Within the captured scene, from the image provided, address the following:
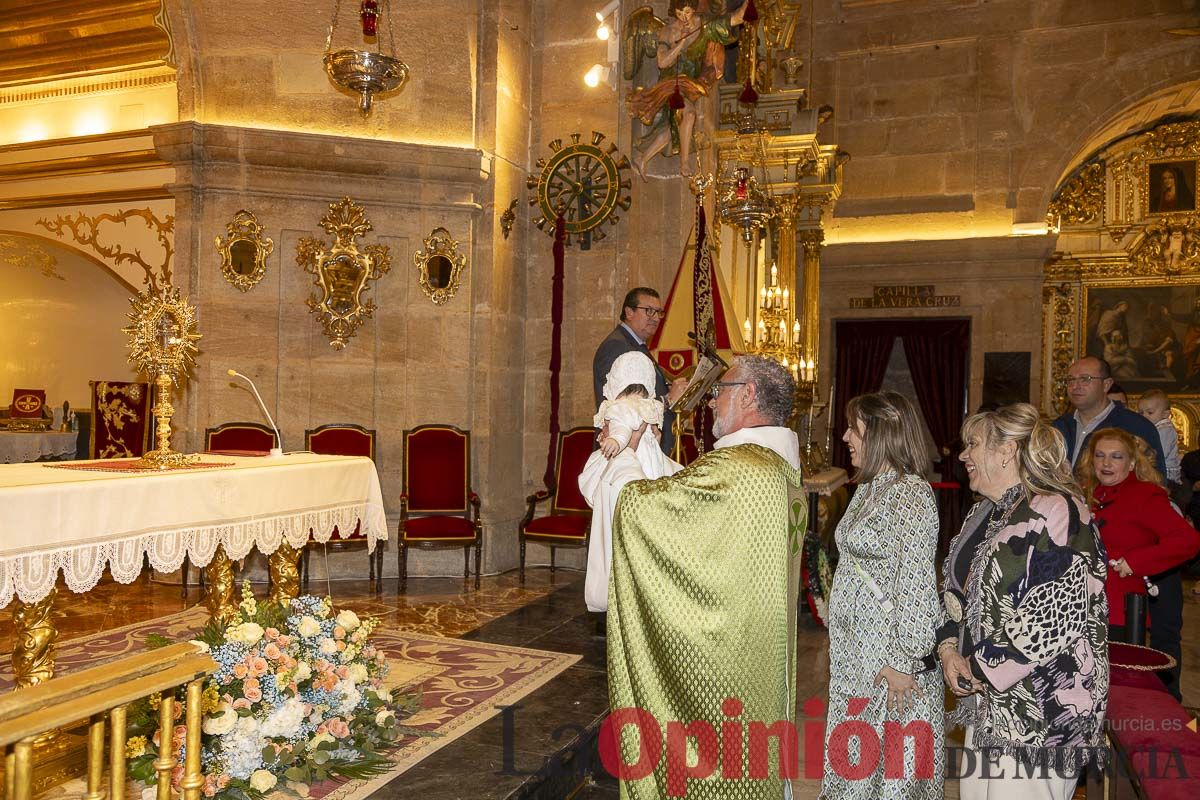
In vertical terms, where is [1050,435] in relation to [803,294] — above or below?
below

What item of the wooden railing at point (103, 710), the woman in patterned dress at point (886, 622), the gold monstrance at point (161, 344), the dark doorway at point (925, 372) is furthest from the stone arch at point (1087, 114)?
the wooden railing at point (103, 710)

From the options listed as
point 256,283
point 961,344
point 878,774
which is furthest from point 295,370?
point 961,344

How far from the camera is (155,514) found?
390 centimetres

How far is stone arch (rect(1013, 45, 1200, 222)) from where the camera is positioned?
11672 millimetres

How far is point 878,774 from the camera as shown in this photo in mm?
2723

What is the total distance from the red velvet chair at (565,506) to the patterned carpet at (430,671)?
1.59 m

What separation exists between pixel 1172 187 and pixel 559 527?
1103cm

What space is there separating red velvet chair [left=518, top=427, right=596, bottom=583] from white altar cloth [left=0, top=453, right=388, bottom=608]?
193 centimetres

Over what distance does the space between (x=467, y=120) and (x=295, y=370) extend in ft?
8.36

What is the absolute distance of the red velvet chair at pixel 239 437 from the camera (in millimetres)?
6934

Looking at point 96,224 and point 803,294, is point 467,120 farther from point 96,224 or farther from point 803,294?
point 803,294

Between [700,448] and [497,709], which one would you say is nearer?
[497,709]

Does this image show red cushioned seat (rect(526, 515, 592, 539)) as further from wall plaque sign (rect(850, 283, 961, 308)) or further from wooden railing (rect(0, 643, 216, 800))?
wall plaque sign (rect(850, 283, 961, 308))

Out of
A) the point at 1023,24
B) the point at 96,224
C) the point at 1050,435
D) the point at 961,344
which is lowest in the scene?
the point at 1050,435
